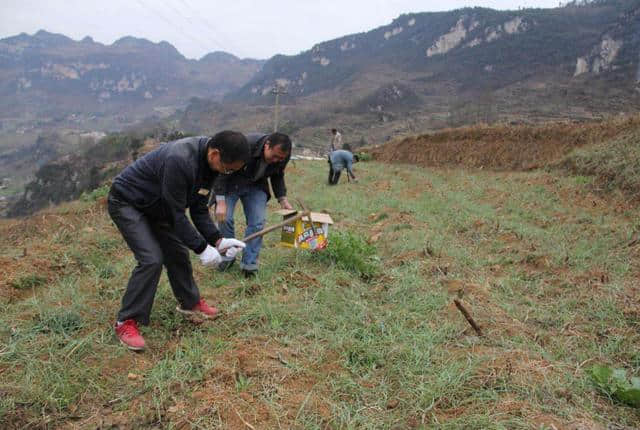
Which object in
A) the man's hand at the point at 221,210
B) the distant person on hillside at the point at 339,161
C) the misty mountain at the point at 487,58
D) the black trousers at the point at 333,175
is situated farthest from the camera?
the misty mountain at the point at 487,58

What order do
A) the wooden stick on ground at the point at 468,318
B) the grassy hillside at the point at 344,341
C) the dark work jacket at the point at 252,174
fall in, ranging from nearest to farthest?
the grassy hillside at the point at 344,341
the wooden stick on ground at the point at 468,318
the dark work jacket at the point at 252,174

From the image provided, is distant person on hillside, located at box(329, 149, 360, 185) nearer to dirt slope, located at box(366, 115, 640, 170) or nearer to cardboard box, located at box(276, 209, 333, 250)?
dirt slope, located at box(366, 115, 640, 170)

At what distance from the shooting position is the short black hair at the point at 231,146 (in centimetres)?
247

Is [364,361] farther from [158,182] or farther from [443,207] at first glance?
[443,207]

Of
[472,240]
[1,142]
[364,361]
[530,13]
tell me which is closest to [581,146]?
[472,240]

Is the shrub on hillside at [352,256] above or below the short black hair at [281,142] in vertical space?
below

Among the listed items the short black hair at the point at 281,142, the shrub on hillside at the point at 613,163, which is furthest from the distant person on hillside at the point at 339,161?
the short black hair at the point at 281,142

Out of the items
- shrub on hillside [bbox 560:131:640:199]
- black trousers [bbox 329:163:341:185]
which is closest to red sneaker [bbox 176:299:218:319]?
shrub on hillside [bbox 560:131:640:199]

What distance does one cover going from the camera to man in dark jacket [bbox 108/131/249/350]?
Answer: 2482 mm

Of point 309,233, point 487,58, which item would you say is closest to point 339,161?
point 309,233

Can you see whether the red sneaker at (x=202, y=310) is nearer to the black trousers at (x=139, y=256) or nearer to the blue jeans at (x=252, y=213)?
the black trousers at (x=139, y=256)

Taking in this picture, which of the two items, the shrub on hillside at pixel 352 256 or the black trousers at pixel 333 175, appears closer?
the shrub on hillside at pixel 352 256

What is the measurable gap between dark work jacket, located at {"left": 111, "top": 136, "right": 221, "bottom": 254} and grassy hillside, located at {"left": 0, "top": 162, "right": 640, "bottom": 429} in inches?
31.2

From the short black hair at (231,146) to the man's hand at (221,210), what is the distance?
1.37 m
